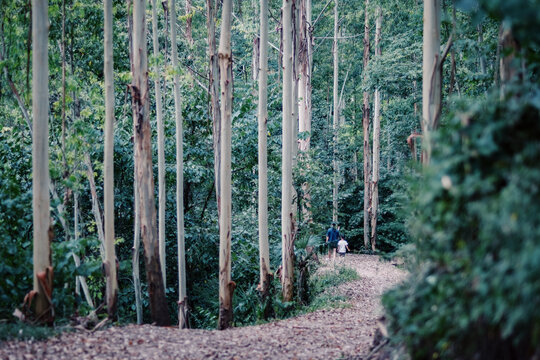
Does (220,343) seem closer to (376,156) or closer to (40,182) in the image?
(40,182)

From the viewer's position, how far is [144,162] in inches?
331

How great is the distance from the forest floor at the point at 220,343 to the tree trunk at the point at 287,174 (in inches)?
52.9

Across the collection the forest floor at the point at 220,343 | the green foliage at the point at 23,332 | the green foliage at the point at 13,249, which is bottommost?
the forest floor at the point at 220,343

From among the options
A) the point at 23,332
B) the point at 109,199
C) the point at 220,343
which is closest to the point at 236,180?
the point at 109,199

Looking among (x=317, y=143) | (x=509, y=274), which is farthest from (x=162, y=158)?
(x=317, y=143)

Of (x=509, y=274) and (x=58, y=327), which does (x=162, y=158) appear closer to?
(x=58, y=327)

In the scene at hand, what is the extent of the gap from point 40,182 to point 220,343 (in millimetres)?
3397

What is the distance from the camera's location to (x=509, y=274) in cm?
240

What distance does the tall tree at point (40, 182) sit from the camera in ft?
20.9

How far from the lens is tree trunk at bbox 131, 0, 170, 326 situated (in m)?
8.32

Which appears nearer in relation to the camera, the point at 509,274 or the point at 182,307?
the point at 509,274

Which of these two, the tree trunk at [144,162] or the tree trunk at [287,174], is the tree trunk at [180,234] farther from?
the tree trunk at [287,174]

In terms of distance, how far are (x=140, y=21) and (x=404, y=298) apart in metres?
6.95

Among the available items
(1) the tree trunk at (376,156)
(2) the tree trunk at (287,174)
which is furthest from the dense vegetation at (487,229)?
(1) the tree trunk at (376,156)
